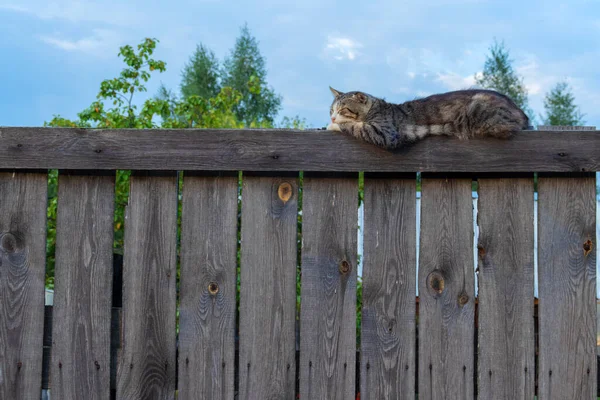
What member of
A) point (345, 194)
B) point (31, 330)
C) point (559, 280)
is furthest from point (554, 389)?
point (31, 330)

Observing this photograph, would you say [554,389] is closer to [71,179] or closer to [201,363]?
[201,363]

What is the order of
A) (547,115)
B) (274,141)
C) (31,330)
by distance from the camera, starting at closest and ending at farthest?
(274,141) < (31,330) < (547,115)

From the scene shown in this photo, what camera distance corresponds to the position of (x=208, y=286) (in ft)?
8.94

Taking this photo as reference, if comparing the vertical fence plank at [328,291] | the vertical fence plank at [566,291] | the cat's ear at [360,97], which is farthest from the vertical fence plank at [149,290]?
the vertical fence plank at [566,291]

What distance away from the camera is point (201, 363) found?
2.73 meters

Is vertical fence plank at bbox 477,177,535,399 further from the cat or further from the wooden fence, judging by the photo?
the cat

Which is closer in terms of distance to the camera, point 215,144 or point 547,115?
point 215,144

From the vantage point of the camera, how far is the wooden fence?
2693mm

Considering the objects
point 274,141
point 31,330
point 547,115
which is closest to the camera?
point 274,141

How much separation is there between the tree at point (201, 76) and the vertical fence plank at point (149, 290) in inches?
725

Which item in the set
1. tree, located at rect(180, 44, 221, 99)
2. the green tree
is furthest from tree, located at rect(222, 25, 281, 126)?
the green tree

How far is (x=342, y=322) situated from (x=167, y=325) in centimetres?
77

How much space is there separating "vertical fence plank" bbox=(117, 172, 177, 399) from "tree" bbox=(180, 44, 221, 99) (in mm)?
18425

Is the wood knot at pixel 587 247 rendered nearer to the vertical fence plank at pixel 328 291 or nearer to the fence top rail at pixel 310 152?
the fence top rail at pixel 310 152
